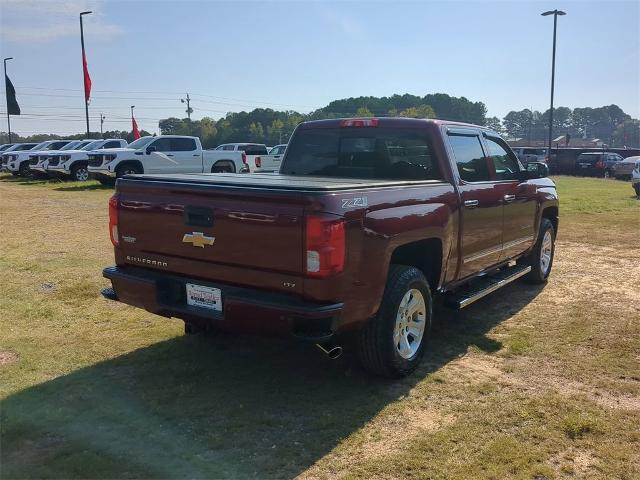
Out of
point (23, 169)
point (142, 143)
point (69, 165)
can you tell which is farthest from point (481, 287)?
point (23, 169)

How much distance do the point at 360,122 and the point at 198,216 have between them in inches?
84.9

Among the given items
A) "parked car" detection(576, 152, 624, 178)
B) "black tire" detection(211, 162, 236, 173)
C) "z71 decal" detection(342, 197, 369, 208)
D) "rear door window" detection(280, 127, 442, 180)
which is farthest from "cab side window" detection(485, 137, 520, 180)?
"parked car" detection(576, 152, 624, 178)

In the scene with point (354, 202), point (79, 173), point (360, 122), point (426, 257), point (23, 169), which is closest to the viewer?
point (354, 202)

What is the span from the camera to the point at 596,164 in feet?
115

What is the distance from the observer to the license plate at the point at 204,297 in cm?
378

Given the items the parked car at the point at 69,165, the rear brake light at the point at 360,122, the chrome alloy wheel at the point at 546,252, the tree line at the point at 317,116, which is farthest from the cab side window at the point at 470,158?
the tree line at the point at 317,116

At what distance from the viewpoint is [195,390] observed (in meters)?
4.07

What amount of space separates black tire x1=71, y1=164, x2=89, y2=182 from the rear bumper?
68.5 ft

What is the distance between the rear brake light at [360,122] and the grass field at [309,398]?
203 centimetres

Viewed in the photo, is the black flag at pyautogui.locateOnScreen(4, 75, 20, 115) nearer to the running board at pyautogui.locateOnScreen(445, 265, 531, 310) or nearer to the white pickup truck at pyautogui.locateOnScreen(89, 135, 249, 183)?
the white pickup truck at pyautogui.locateOnScreen(89, 135, 249, 183)

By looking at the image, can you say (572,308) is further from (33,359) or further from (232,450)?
(33,359)

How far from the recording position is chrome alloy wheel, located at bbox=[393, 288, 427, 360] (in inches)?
167

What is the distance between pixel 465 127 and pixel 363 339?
2560 mm

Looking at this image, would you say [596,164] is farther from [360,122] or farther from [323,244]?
[323,244]
